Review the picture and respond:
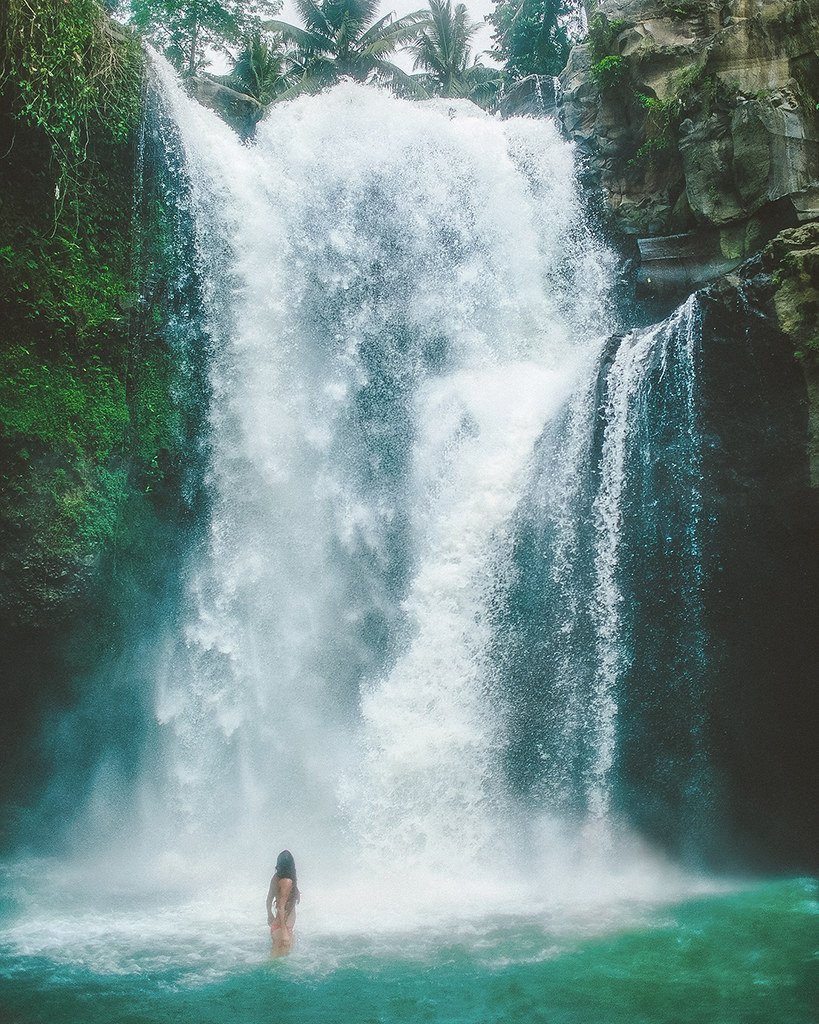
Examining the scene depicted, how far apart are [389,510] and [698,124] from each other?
8.26 meters

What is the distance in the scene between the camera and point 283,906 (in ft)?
22.9

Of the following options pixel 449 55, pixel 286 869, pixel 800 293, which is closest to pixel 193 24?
pixel 449 55

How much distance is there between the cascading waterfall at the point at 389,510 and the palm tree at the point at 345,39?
13.2 m

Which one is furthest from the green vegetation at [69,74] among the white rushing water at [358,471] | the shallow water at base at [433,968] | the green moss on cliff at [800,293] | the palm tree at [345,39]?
the palm tree at [345,39]

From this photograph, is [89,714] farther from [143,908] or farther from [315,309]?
[315,309]

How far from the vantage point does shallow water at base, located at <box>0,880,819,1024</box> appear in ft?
19.0

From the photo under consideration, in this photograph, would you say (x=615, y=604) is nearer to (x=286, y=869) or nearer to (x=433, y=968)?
(x=433, y=968)

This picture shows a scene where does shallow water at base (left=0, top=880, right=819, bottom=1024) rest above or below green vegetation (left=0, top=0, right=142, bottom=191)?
below

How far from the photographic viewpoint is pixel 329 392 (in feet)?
40.0

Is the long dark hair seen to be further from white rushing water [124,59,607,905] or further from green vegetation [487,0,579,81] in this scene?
green vegetation [487,0,579,81]

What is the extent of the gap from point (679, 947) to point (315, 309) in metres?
10.0

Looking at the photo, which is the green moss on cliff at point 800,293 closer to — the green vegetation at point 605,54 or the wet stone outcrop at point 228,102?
the green vegetation at point 605,54

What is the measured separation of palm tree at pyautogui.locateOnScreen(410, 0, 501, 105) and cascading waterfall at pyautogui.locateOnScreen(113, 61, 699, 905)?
1667 centimetres

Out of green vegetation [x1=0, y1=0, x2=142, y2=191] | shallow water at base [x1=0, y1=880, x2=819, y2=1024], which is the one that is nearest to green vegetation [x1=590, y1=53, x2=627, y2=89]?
green vegetation [x1=0, y1=0, x2=142, y2=191]
